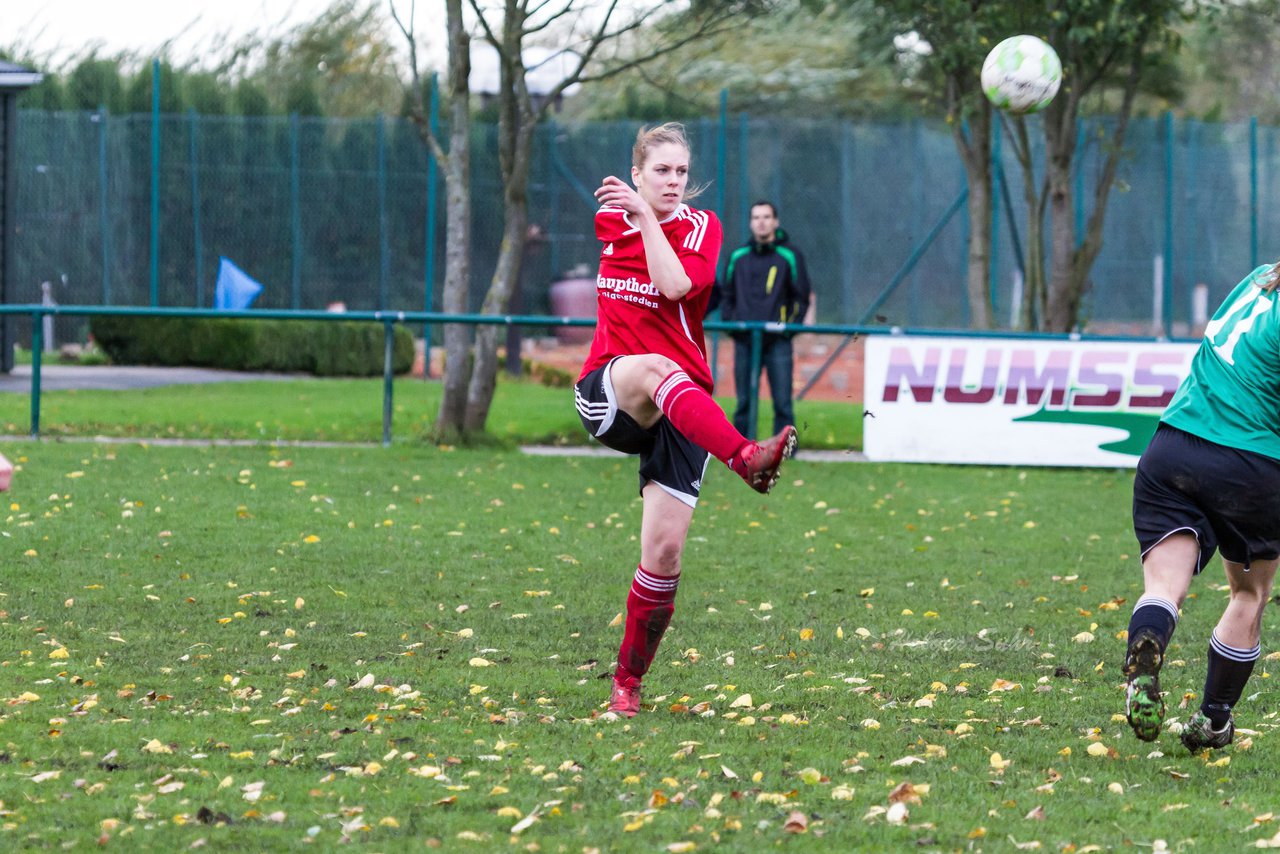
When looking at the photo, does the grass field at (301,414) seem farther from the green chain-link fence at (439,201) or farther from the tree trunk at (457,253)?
the green chain-link fence at (439,201)

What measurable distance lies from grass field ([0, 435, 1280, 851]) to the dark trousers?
262 centimetres

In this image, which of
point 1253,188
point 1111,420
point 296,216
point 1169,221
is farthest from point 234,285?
point 1253,188

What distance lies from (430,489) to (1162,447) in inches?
297

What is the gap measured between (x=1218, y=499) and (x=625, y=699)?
6.64ft

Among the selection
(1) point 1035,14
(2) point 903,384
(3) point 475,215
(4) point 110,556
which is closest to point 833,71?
(3) point 475,215

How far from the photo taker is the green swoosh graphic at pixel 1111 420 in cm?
1408

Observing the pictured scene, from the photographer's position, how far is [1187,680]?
627 cm

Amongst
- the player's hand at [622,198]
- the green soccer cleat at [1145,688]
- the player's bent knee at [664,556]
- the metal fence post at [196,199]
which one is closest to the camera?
the green soccer cleat at [1145,688]

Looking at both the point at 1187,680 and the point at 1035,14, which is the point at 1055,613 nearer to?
the point at 1187,680

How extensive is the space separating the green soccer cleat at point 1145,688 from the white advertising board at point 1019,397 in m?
9.31

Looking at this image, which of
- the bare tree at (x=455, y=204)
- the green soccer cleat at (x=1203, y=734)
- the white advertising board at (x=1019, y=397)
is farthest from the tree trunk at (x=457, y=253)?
the green soccer cleat at (x=1203, y=734)

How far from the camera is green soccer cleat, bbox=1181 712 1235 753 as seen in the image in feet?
16.8

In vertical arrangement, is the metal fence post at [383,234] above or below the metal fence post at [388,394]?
above

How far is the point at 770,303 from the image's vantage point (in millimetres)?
14219
